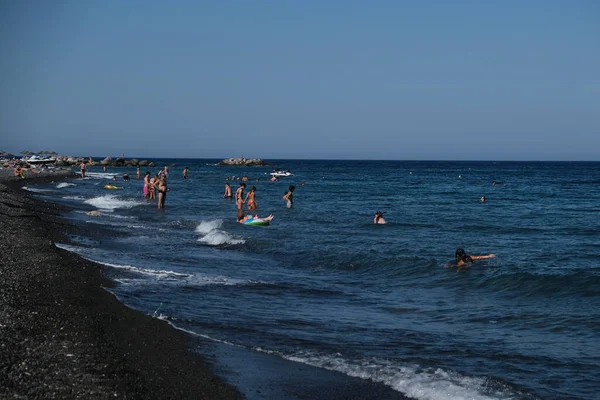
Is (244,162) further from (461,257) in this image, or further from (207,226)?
(461,257)

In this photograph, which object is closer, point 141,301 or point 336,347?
point 336,347

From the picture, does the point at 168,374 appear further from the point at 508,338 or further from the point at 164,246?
the point at 164,246

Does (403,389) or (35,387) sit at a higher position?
(35,387)

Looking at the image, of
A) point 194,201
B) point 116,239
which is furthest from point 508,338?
point 194,201

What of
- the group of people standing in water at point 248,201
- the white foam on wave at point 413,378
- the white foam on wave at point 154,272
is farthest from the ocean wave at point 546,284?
the white foam on wave at point 154,272

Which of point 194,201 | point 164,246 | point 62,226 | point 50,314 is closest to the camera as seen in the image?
point 50,314

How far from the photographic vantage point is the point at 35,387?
249 inches

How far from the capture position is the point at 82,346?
8.00 meters

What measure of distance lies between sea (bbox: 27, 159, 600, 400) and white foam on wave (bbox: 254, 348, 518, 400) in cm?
2

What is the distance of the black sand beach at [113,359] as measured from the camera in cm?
677

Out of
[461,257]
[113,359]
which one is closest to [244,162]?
[461,257]

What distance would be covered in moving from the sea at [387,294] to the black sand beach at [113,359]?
501mm

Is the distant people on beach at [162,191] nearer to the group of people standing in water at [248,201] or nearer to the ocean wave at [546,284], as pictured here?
the group of people standing in water at [248,201]

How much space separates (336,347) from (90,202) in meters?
32.9
